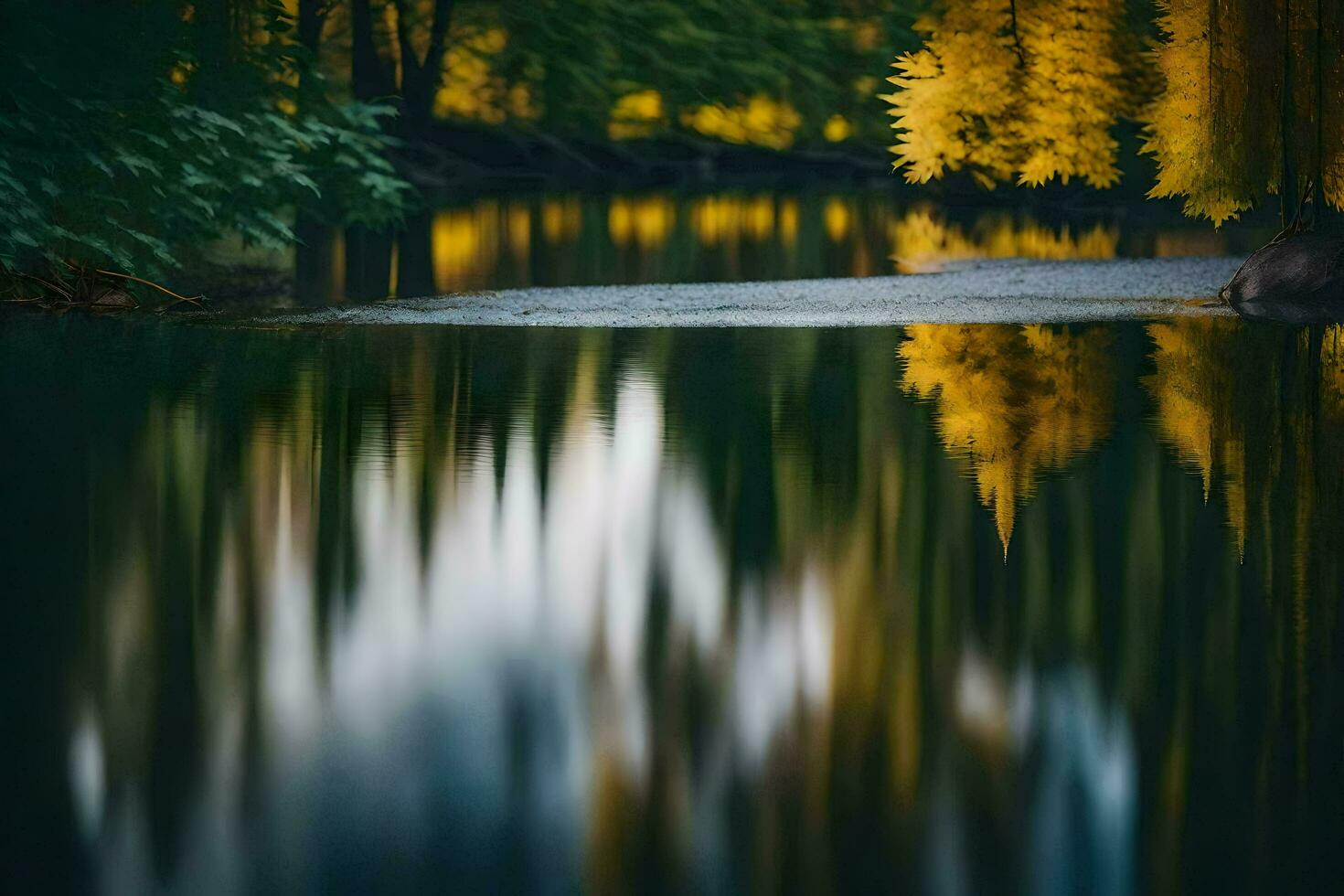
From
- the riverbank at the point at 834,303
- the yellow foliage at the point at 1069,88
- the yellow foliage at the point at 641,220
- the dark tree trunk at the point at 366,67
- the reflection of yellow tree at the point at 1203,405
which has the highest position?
the dark tree trunk at the point at 366,67

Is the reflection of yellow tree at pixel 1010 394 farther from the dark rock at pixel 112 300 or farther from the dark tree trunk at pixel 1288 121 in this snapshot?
the dark rock at pixel 112 300

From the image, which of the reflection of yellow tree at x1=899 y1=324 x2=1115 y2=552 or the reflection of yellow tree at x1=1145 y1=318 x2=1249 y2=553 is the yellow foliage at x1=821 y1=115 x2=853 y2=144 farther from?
the reflection of yellow tree at x1=1145 y1=318 x2=1249 y2=553

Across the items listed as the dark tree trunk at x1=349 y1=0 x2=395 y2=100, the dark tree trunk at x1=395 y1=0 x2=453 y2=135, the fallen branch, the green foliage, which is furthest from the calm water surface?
the dark tree trunk at x1=395 y1=0 x2=453 y2=135

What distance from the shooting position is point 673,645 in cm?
712

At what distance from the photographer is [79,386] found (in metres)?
14.8

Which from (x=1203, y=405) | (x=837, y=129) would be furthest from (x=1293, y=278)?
(x=837, y=129)

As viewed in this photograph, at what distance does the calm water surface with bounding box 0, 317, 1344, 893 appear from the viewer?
5.12 m

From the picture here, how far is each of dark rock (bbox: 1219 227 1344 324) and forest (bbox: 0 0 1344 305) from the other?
1.53ft

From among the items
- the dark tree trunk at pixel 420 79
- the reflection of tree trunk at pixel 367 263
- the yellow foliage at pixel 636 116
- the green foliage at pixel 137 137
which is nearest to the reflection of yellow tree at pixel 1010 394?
the reflection of tree trunk at pixel 367 263

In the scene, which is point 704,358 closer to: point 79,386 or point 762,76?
point 79,386

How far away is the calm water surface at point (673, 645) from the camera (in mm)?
5121

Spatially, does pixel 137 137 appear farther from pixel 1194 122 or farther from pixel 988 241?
pixel 988 241

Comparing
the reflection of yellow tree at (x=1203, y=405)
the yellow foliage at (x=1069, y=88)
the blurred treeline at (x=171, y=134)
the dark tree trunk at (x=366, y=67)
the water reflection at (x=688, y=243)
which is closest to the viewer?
the reflection of yellow tree at (x=1203, y=405)

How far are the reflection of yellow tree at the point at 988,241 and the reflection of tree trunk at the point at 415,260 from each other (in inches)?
251
